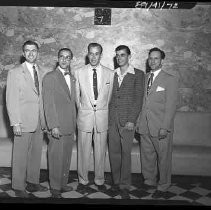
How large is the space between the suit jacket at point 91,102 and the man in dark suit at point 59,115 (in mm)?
122

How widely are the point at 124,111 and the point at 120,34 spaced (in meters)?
1.91

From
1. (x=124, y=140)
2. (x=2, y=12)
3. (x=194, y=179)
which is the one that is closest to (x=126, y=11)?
(x=2, y=12)

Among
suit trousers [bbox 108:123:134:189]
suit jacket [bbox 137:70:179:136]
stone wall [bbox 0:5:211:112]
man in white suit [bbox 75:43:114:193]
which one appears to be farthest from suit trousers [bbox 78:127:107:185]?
stone wall [bbox 0:5:211:112]

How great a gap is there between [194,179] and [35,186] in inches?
87.8

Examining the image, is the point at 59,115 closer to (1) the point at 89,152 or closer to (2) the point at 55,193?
(1) the point at 89,152

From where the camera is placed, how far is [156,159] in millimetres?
4098

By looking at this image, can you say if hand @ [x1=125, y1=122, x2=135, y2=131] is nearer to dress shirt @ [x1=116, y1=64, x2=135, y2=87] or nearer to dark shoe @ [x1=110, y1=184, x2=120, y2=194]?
dress shirt @ [x1=116, y1=64, x2=135, y2=87]

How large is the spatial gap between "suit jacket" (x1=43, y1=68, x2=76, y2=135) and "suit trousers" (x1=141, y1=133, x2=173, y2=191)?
103cm

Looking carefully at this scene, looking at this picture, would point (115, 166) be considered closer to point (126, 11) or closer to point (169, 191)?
point (169, 191)

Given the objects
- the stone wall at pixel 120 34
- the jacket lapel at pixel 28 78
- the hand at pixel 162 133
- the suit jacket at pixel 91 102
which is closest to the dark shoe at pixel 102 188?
the suit jacket at pixel 91 102

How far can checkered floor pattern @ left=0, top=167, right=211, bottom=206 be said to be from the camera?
365 centimetres

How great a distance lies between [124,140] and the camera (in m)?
3.88

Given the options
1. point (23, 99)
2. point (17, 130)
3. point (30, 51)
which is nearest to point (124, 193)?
point (17, 130)

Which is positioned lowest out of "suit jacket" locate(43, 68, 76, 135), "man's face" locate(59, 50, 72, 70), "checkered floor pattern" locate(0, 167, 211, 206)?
"checkered floor pattern" locate(0, 167, 211, 206)
